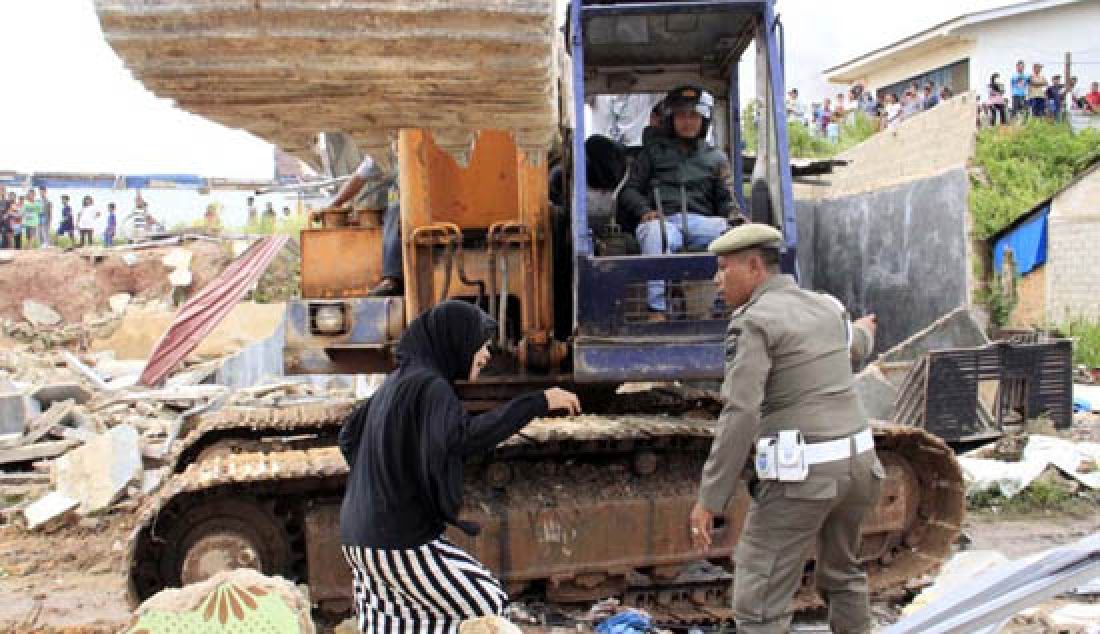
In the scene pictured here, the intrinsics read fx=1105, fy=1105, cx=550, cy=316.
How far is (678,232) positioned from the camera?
5.50 meters

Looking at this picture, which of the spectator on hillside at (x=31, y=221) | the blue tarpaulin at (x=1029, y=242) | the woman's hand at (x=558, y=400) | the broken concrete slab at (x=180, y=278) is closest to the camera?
the woman's hand at (x=558, y=400)

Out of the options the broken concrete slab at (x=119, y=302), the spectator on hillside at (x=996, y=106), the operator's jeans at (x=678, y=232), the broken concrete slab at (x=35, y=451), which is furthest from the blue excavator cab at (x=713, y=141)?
the broken concrete slab at (x=119, y=302)

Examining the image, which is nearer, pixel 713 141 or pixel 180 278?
pixel 713 141

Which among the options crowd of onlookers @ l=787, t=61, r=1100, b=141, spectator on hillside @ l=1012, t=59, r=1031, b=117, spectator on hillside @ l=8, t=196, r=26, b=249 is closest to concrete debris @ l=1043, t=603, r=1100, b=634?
crowd of onlookers @ l=787, t=61, r=1100, b=141

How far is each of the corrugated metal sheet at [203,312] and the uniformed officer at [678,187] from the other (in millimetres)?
9460

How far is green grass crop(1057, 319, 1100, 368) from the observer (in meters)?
13.9

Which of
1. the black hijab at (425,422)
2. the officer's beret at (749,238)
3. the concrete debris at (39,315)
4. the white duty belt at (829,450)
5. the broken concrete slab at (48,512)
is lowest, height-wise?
the broken concrete slab at (48,512)

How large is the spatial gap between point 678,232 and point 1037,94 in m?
17.7

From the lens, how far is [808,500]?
3.98 metres

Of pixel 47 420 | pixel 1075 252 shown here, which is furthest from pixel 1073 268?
pixel 47 420

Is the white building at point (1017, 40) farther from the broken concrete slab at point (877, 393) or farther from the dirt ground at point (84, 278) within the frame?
the broken concrete slab at point (877, 393)

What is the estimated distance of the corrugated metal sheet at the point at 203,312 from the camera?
13789mm

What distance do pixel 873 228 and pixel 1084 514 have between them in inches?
303

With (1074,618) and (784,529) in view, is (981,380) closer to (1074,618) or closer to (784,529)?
(1074,618)
